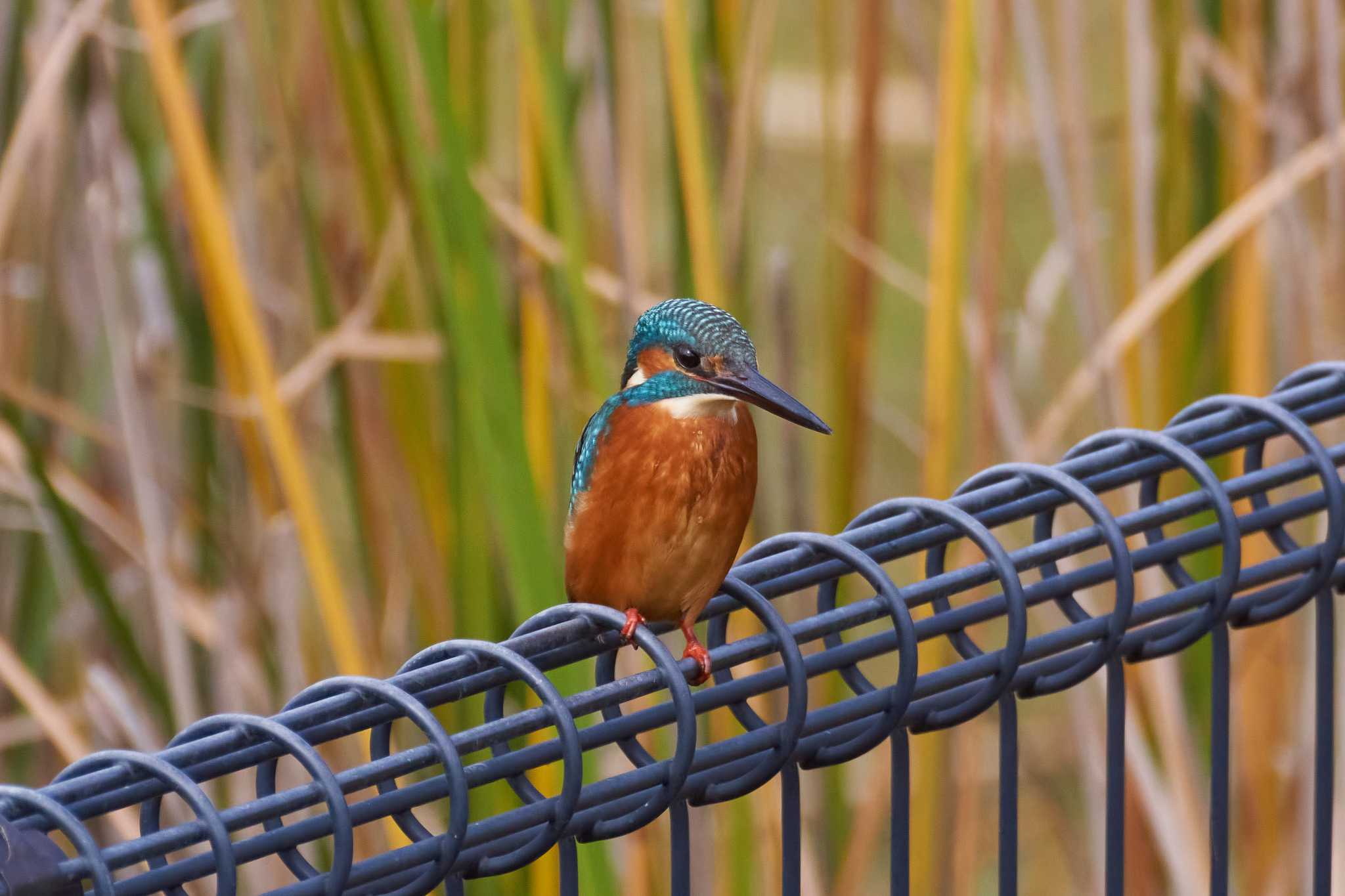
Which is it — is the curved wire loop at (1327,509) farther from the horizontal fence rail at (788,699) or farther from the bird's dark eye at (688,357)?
the bird's dark eye at (688,357)

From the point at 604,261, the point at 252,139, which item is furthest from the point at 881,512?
the point at 252,139

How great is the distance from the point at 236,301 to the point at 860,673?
526 millimetres

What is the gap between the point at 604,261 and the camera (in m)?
1.39

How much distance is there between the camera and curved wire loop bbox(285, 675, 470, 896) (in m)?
0.55

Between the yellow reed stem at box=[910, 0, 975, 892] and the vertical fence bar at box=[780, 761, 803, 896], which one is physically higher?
the yellow reed stem at box=[910, 0, 975, 892]

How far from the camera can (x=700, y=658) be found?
2.24 feet

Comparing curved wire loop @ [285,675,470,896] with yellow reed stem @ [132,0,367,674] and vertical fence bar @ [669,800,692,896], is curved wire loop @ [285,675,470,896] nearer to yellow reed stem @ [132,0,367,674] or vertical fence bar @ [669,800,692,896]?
vertical fence bar @ [669,800,692,896]

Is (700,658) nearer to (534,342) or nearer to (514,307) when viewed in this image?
(534,342)

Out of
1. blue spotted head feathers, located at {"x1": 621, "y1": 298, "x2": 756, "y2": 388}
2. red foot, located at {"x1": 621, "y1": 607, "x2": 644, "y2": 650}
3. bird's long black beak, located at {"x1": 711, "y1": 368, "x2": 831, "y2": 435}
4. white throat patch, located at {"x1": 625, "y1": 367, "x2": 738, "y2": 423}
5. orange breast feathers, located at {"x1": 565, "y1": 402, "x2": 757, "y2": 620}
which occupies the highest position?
blue spotted head feathers, located at {"x1": 621, "y1": 298, "x2": 756, "y2": 388}

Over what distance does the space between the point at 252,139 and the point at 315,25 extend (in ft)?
0.48

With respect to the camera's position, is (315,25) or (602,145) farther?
(315,25)

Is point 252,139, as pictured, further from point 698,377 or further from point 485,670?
point 485,670

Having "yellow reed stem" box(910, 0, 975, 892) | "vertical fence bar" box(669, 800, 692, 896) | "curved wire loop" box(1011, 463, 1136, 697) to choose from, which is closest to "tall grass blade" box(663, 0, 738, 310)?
"yellow reed stem" box(910, 0, 975, 892)

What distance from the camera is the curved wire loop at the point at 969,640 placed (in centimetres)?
68
